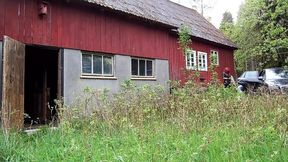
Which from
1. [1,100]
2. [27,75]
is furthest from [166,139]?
[27,75]

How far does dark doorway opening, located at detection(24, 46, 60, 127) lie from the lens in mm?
13625

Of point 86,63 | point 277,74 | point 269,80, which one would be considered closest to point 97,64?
point 86,63

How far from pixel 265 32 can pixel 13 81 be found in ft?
66.1

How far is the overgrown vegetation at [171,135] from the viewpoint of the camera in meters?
5.15

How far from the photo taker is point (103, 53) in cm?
1341

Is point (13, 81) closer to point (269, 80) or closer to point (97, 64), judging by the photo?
point (97, 64)

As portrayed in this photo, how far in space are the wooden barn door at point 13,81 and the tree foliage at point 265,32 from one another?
1655cm

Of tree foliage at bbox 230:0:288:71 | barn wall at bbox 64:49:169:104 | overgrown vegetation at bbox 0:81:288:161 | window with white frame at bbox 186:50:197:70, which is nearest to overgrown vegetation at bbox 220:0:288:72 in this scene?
tree foliage at bbox 230:0:288:71

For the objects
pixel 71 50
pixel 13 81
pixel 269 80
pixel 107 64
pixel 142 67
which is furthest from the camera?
pixel 269 80

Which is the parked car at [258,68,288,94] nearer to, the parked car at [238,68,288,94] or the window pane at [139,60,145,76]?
the parked car at [238,68,288,94]

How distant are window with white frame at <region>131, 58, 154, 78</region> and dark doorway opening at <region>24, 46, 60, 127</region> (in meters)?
3.27

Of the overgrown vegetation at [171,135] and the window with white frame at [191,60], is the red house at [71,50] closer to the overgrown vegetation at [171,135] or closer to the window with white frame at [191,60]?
the overgrown vegetation at [171,135]

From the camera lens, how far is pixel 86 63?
1270 centimetres

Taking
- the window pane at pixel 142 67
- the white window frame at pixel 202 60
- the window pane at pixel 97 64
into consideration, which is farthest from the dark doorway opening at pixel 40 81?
the white window frame at pixel 202 60
